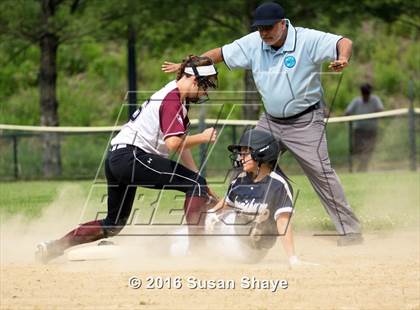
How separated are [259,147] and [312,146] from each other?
2.87 feet

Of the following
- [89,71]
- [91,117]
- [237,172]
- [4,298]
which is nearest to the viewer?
[4,298]

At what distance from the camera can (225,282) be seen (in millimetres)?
7738

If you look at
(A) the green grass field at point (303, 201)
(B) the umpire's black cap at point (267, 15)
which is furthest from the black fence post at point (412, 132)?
(B) the umpire's black cap at point (267, 15)

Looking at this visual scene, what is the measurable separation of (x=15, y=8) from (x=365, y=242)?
420 inches

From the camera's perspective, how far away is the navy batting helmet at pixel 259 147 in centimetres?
873

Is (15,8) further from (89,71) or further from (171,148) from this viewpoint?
(171,148)

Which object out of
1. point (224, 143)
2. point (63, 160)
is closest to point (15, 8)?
point (63, 160)

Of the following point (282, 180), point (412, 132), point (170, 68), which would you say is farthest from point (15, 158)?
point (282, 180)

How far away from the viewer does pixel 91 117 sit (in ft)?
79.4

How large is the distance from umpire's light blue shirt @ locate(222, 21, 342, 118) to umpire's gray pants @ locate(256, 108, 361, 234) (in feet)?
0.53

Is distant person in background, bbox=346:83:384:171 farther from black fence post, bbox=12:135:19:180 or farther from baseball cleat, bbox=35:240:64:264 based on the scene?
baseball cleat, bbox=35:240:64:264

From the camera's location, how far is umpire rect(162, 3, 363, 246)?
9.10 meters

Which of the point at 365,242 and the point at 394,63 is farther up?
the point at 365,242

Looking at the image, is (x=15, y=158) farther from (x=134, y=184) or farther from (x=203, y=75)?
(x=203, y=75)
